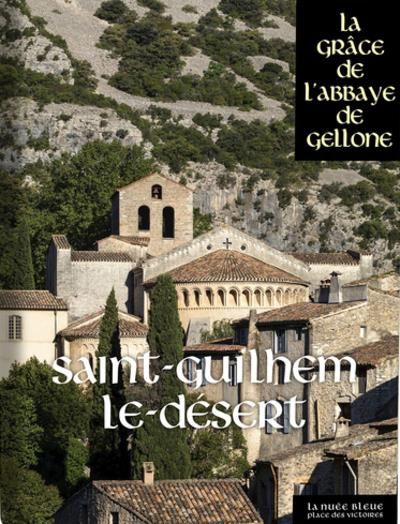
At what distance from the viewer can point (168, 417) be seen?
52.7ft

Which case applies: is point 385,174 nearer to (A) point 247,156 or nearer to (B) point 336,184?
(B) point 336,184

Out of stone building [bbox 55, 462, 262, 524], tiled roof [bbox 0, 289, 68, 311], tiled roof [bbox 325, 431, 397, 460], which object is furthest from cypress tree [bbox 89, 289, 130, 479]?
tiled roof [bbox 325, 431, 397, 460]

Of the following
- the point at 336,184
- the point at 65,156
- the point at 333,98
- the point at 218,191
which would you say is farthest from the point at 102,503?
the point at 65,156

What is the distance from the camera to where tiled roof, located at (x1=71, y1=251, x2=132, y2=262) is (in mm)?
24391

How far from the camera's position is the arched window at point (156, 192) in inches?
1043

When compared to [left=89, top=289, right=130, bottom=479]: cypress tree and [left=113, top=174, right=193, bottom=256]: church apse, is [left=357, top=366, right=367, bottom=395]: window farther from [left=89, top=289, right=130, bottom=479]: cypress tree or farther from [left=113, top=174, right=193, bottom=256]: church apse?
[left=113, top=174, right=193, bottom=256]: church apse

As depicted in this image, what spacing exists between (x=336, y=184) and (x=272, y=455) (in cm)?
1040

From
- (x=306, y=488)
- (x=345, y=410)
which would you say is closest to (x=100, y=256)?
(x=345, y=410)

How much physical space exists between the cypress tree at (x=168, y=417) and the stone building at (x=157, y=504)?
0.33 m

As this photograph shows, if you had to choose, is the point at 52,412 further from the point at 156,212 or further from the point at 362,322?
the point at 156,212

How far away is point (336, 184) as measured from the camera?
28203mm

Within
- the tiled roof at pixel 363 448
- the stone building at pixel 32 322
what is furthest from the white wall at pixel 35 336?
the tiled roof at pixel 363 448

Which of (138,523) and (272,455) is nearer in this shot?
(138,523)

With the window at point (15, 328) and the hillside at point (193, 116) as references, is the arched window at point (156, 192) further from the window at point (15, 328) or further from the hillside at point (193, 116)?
the window at point (15, 328)
